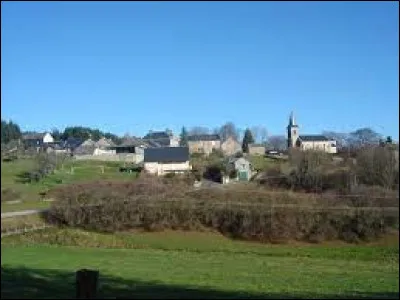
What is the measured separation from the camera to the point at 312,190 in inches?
395

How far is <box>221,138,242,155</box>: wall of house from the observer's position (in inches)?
613

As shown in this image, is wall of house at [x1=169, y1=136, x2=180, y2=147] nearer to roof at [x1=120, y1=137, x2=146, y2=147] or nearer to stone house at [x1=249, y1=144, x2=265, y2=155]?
roof at [x1=120, y1=137, x2=146, y2=147]

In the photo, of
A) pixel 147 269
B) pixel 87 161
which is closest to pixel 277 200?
pixel 87 161

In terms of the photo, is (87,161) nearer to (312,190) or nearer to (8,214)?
(312,190)

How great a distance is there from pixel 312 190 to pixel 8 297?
5.52 metres

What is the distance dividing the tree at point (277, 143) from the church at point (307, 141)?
0.18 metres

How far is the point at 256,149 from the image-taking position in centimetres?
1473

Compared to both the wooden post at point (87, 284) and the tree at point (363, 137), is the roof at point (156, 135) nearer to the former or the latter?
the tree at point (363, 137)

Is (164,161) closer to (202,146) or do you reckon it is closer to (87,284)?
(202,146)

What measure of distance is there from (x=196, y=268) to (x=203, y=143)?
6.09 meters

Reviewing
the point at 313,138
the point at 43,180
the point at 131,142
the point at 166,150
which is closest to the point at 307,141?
the point at 313,138

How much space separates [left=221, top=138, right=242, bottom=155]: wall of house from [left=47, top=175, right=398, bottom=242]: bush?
10.3 feet

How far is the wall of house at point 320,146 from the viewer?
11191mm

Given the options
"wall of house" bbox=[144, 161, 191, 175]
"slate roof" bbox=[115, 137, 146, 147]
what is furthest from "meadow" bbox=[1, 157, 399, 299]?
"slate roof" bbox=[115, 137, 146, 147]
